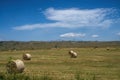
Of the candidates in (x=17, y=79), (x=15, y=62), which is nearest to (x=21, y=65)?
(x=15, y=62)

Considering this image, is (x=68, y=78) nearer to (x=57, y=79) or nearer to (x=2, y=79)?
(x=57, y=79)

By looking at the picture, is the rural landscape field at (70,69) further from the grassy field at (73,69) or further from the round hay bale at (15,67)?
the round hay bale at (15,67)

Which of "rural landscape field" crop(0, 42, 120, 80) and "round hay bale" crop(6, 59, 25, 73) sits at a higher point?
"round hay bale" crop(6, 59, 25, 73)

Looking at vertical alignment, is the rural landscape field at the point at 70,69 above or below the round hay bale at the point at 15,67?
below

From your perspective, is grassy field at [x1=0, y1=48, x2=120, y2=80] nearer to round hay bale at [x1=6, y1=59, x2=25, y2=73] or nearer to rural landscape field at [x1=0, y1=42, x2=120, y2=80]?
rural landscape field at [x1=0, y1=42, x2=120, y2=80]

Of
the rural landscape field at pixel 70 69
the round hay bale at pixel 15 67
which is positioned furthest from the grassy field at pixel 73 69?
the round hay bale at pixel 15 67

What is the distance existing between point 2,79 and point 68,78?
4.83 m

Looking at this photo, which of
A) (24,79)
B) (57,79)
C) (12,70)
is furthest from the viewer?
(12,70)

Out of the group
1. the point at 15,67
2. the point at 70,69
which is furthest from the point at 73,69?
the point at 15,67

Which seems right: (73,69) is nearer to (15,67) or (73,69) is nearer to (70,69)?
(70,69)

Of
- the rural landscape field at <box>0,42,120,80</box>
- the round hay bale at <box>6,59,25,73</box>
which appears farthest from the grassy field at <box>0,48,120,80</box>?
the round hay bale at <box>6,59,25,73</box>

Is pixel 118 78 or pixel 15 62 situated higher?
pixel 15 62

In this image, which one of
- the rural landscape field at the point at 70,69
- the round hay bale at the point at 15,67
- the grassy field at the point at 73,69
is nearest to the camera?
the rural landscape field at the point at 70,69

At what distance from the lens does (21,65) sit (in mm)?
25453
